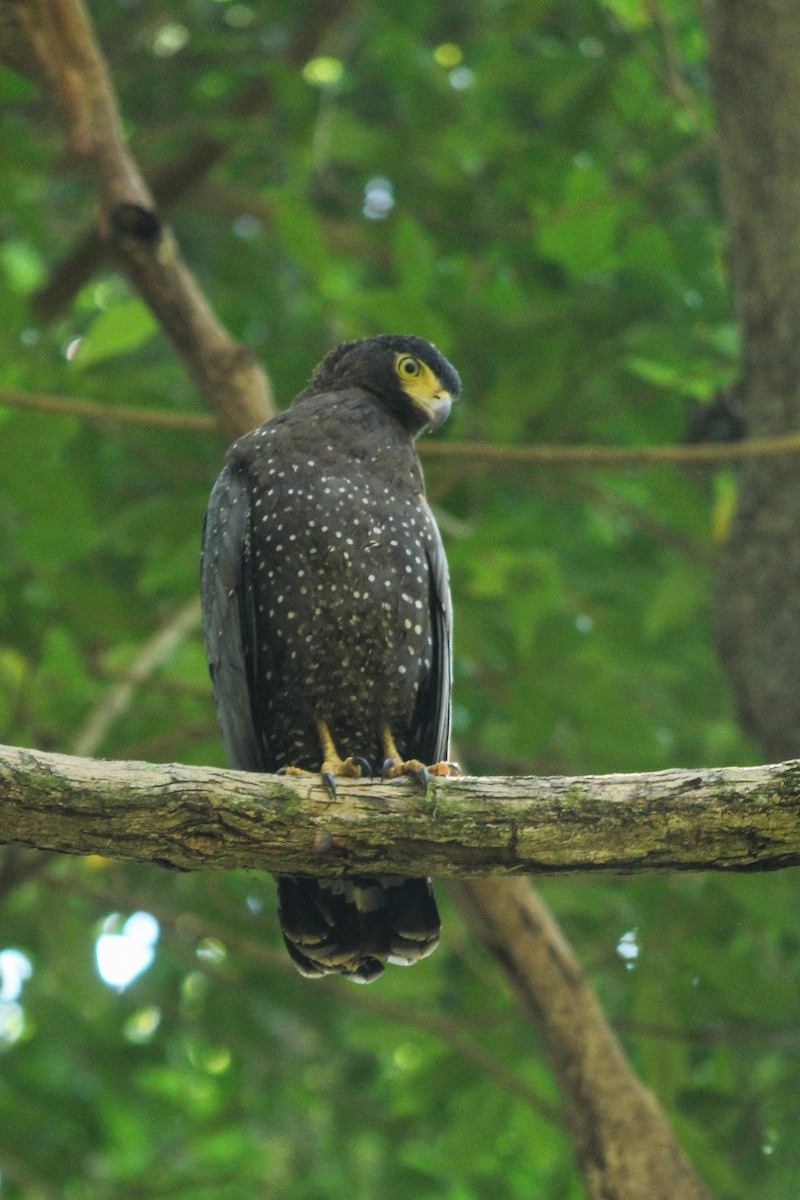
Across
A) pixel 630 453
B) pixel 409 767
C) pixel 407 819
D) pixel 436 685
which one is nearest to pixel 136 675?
pixel 436 685

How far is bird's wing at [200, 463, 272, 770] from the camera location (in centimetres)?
407

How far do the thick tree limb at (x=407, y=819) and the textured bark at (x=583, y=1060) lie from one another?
54.9 inches

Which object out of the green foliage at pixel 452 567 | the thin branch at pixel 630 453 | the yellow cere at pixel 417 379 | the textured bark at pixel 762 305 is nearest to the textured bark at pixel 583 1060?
the green foliage at pixel 452 567

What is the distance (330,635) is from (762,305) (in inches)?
93.8

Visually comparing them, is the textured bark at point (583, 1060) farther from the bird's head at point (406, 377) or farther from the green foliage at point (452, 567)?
the bird's head at point (406, 377)

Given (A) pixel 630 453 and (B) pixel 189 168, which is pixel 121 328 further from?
(B) pixel 189 168

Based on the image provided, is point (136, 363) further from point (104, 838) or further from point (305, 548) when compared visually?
point (104, 838)

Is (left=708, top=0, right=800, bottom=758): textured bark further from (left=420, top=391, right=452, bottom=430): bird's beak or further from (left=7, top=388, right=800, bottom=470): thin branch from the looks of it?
(left=420, top=391, right=452, bottom=430): bird's beak

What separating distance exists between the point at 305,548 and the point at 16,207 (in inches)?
104

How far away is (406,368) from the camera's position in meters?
4.65

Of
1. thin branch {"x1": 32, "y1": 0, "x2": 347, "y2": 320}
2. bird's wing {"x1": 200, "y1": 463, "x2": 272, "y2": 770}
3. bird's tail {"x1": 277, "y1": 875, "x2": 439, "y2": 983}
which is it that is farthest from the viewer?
thin branch {"x1": 32, "y1": 0, "x2": 347, "y2": 320}

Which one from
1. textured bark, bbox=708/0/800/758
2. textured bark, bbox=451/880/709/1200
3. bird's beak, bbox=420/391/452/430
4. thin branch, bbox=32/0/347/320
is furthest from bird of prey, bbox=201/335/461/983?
thin branch, bbox=32/0/347/320

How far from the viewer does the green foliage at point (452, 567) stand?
17.1ft

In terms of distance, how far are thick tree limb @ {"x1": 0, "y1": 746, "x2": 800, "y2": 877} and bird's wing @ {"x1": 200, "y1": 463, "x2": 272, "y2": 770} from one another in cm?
108
